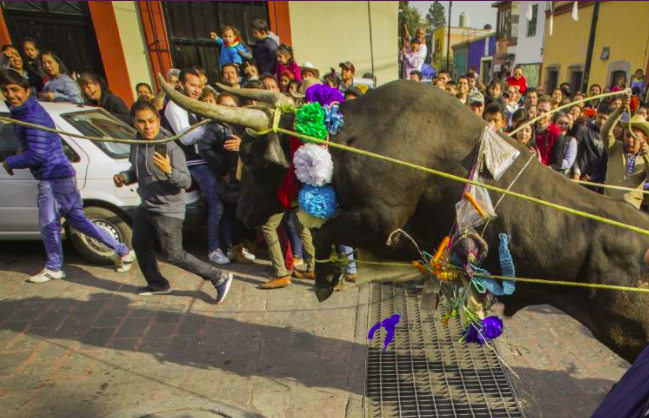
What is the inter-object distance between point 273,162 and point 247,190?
0.48 metres

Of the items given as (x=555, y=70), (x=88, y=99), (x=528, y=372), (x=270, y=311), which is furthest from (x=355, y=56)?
(x=555, y=70)

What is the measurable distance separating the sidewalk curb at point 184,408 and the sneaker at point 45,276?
8.62 feet

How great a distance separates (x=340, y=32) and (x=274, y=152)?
33.7 ft

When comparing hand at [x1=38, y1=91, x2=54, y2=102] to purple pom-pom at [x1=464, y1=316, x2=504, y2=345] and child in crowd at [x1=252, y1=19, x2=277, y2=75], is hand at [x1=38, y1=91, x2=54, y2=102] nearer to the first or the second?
child in crowd at [x1=252, y1=19, x2=277, y2=75]

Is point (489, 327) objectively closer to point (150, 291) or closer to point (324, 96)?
point (324, 96)

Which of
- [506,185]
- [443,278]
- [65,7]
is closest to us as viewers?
[506,185]

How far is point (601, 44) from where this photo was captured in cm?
1928

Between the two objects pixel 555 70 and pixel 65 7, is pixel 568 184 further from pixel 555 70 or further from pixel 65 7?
pixel 555 70

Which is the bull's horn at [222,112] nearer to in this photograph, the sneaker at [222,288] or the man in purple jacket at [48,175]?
the sneaker at [222,288]

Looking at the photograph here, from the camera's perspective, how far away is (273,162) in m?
2.24

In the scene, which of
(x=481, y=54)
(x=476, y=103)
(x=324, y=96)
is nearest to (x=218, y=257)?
(x=324, y=96)

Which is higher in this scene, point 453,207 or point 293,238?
point 453,207

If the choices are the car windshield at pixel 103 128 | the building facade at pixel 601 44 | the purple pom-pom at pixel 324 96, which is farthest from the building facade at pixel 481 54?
the purple pom-pom at pixel 324 96

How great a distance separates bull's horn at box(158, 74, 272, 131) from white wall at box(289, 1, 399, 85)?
9.87 m
